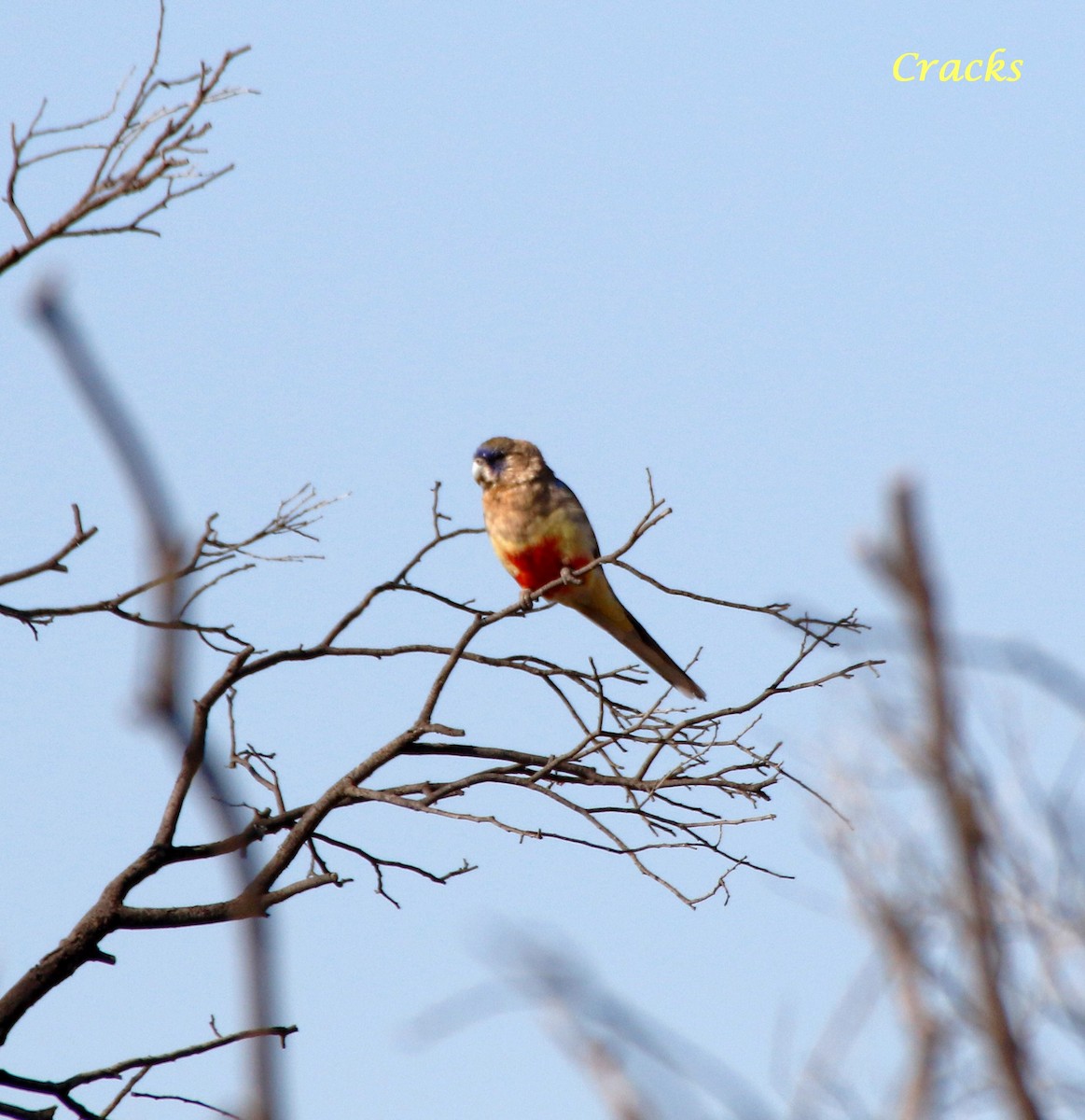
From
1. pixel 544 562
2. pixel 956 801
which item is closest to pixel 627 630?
pixel 544 562

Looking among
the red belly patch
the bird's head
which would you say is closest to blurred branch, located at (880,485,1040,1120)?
the red belly patch

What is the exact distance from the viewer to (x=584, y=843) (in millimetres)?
5488

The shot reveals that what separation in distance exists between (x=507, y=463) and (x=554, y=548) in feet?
2.76

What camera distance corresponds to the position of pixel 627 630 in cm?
839

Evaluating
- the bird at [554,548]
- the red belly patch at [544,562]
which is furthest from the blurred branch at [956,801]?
the red belly patch at [544,562]

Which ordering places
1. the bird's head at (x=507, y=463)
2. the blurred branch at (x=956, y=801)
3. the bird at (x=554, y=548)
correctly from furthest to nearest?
the bird's head at (x=507, y=463) → the bird at (x=554, y=548) → the blurred branch at (x=956, y=801)

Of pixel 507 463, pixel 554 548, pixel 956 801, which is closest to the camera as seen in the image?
pixel 956 801

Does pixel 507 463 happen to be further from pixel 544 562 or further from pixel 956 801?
pixel 956 801

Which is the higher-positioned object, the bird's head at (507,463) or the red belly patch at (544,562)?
the bird's head at (507,463)

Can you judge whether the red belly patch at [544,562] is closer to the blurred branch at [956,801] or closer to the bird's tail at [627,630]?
the bird's tail at [627,630]

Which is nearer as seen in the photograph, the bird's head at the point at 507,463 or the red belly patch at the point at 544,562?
the red belly patch at the point at 544,562

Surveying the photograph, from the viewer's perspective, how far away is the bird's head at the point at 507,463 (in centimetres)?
870

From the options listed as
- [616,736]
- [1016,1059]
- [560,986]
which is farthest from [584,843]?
[1016,1059]

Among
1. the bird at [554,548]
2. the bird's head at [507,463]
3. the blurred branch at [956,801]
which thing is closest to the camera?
the blurred branch at [956,801]
